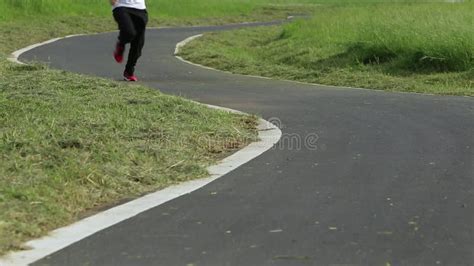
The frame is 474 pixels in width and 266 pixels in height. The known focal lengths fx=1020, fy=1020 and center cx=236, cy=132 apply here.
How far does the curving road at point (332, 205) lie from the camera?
5.67 metres

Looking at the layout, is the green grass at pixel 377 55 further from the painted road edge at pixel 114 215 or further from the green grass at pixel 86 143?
the painted road edge at pixel 114 215

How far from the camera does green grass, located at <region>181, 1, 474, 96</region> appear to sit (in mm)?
15938

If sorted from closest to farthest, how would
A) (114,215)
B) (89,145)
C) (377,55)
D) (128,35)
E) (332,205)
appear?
(114,215)
(332,205)
(89,145)
(128,35)
(377,55)

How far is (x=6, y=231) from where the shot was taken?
5.88 metres

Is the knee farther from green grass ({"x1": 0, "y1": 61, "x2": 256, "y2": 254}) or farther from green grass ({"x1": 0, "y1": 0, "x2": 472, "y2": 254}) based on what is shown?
green grass ({"x1": 0, "y1": 61, "x2": 256, "y2": 254})

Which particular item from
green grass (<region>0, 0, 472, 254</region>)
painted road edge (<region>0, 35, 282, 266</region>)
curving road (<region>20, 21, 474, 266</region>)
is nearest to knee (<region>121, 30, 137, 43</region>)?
green grass (<region>0, 0, 472, 254</region>)

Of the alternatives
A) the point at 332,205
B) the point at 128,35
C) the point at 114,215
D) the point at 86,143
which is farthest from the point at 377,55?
the point at 114,215

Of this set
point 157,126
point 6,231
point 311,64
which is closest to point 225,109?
point 157,126

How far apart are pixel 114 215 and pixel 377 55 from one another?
1290 cm

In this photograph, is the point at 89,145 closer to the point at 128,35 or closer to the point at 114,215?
the point at 114,215

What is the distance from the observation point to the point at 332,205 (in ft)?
22.4

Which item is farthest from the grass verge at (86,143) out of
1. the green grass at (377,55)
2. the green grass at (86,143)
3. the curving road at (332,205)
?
the green grass at (377,55)

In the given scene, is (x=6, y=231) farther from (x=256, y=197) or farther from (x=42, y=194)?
(x=256, y=197)

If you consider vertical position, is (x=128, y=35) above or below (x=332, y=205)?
below
